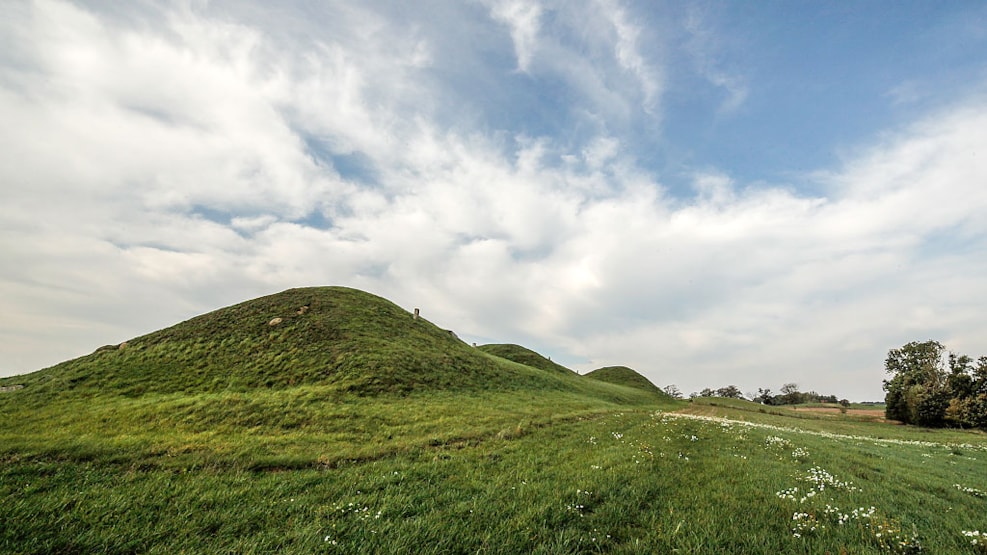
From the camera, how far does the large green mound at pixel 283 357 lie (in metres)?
29.7

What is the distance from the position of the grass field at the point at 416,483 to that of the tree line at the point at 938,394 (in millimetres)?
47907

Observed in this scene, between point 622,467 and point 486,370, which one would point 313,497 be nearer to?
point 622,467

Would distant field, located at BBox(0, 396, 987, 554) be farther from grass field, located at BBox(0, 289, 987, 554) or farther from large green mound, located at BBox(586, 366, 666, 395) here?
large green mound, located at BBox(586, 366, 666, 395)

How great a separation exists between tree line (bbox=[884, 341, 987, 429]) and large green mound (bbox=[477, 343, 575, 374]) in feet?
203

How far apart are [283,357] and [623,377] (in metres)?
109

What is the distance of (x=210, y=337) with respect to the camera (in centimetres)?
3900

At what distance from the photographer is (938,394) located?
5709 centimetres

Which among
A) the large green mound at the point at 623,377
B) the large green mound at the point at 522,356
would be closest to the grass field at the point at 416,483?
the large green mound at the point at 522,356

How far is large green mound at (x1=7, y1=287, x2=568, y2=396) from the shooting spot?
2967 centimetres

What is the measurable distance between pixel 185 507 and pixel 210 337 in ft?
128

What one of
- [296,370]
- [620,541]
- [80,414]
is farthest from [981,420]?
[80,414]

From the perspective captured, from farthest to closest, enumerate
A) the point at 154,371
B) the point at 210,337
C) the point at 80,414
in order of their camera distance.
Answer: the point at 210,337 → the point at 154,371 → the point at 80,414

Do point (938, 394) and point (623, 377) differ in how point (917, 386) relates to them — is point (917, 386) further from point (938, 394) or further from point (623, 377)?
point (623, 377)

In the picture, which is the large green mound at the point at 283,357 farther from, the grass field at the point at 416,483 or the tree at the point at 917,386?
the tree at the point at 917,386
